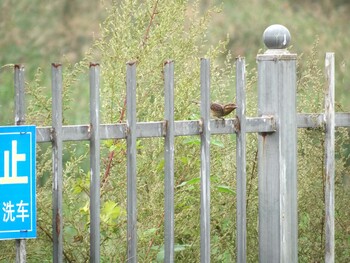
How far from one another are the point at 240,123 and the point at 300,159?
2.28 ft

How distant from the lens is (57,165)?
373 cm

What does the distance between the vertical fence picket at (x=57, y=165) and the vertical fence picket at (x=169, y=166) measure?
1.39 feet

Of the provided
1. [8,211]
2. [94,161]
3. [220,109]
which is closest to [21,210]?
[8,211]

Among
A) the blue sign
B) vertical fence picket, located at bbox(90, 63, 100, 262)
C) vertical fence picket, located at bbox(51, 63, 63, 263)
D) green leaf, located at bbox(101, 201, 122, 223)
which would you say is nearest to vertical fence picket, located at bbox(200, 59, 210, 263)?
green leaf, located at bbox(101, 201, 122, 223)

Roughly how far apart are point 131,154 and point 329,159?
3.68ft

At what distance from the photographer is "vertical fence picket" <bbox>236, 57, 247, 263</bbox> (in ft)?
13.8

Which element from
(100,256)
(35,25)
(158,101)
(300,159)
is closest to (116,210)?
(100,256)

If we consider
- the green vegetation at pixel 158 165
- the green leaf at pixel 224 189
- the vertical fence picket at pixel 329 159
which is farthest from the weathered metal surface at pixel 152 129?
the vertical fence picket at pixel 329 159

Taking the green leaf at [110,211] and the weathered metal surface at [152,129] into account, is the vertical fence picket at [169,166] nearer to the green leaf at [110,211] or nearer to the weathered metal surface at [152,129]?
the weathered metal surface at [152,129]

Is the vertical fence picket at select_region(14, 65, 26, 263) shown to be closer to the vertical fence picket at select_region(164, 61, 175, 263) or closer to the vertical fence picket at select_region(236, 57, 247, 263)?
the vertical fence picket at select_region(164, 61, 175, 263)

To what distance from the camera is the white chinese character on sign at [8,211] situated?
11.8 ft

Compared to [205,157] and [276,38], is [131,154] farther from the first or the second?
[276,38]

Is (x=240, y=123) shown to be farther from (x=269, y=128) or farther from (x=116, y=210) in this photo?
(x=116, y=210)

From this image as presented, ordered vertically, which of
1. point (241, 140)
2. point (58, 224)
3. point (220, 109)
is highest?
point (220, 109)
